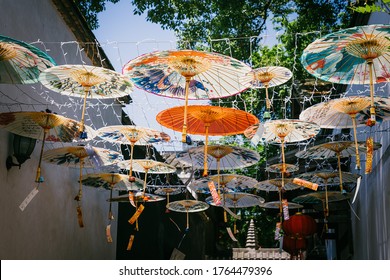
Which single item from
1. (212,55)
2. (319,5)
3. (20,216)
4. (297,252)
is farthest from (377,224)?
(319,5)

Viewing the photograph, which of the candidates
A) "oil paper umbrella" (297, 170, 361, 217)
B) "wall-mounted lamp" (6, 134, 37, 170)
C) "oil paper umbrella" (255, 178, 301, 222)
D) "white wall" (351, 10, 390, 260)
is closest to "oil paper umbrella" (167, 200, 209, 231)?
"oil paper umbrella" (255, 178, 301, 222)

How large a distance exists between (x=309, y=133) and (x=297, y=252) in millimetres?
3255

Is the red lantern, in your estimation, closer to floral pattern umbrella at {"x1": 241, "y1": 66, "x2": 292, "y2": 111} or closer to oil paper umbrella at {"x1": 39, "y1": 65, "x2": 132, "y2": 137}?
floral pattern umbrella at {"x1": 241, "y1": 66, "x2": 292, "y2": 111}

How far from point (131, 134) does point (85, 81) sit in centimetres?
141

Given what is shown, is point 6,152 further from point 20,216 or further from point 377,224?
point 377,224

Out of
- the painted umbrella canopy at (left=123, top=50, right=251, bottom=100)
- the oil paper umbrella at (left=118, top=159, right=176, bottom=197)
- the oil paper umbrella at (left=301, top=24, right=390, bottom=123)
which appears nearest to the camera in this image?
the oil paper umbrella at (left=301, top=24, right=390, bottom=123)

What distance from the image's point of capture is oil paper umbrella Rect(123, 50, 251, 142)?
4352 millimetres

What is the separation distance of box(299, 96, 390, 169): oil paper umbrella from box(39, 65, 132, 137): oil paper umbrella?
2099 mm

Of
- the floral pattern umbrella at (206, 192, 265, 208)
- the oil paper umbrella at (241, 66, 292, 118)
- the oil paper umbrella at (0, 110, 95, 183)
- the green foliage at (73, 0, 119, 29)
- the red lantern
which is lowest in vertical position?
the red lantern

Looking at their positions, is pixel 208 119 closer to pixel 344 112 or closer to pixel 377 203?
pixel 344 112

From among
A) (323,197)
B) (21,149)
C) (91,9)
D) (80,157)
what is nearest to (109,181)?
(80,157)

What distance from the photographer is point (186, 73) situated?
4.68 meters

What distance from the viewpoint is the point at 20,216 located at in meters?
6.00
